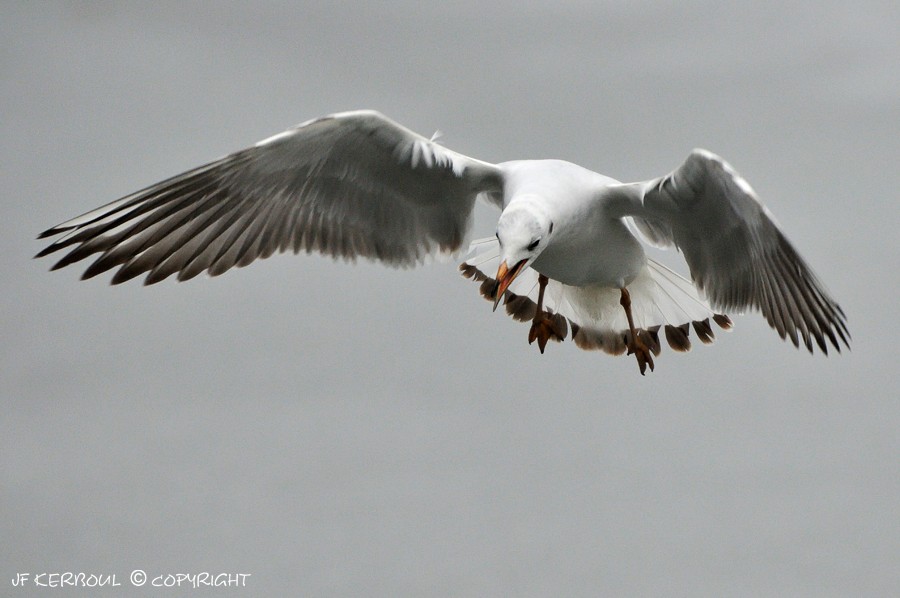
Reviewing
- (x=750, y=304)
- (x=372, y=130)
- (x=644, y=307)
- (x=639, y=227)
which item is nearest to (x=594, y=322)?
(x=644, y=307)

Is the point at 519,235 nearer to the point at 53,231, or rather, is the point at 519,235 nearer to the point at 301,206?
the point at 301,206

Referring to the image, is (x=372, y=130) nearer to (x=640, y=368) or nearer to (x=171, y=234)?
(x=171, y=234)

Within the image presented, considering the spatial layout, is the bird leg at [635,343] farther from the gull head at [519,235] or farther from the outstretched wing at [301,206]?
the gull head at [519,235]

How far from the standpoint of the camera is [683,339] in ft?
24.5

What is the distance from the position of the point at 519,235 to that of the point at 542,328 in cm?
158

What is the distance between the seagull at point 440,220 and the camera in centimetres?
564

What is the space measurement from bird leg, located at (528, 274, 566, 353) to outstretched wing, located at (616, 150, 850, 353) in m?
0.96

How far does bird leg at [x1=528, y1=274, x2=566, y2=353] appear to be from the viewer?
6962mm

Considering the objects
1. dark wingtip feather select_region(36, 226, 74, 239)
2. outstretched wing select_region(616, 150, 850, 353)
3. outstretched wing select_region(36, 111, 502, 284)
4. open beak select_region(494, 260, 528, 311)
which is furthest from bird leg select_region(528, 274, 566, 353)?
→ dark wingtip feather select_region(36, 226, 74, 239)

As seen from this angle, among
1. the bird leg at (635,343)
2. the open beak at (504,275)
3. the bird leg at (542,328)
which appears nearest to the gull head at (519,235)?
the open beak at (504,275)

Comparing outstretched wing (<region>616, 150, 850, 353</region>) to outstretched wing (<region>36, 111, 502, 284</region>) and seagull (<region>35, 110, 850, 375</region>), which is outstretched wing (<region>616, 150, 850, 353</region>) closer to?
seagull (<region>35, 110, 850, 375</region>)

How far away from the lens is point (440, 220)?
671 centimetres

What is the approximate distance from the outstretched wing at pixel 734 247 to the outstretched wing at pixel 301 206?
871mm

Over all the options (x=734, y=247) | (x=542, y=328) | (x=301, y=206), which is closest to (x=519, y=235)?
(x=734, y=247)
